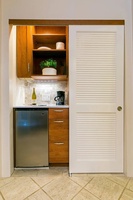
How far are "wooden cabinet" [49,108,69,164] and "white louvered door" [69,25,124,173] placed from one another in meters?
0.23

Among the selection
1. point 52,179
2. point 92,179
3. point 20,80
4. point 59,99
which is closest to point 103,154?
point 92,179

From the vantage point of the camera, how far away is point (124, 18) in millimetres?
2203

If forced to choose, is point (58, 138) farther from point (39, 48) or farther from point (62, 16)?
point (62, 16)

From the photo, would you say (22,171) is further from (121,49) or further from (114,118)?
(121,49)

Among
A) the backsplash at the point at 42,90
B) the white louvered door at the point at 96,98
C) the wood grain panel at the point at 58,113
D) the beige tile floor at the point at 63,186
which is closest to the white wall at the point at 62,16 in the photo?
the white louvered door at the point at 96,98

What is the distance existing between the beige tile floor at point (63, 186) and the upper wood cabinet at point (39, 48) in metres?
1.60

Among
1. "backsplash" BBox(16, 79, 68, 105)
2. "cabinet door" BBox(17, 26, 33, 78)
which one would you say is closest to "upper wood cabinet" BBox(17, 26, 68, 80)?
"cabinet door" BBox(17, 26, 33, 78)

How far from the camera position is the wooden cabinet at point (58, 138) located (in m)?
2.48

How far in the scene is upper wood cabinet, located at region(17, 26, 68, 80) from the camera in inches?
107

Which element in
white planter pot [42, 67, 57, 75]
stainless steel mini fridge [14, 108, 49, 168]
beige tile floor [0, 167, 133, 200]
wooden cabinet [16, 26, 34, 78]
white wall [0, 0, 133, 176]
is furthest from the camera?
white planter pot [42, 67, 57, 75]

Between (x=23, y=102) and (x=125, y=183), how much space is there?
218 cm

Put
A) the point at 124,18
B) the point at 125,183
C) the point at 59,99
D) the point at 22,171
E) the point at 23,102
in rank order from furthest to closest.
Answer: the point at 23,102, the point at 59,99, the point at 22,171, the point at 124,18, the point at 125,183

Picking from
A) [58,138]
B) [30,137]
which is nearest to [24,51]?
[30,137]

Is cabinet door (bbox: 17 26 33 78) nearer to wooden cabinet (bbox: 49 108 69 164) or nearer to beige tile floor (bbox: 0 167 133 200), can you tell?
wooden cabinet (bbox: 49 108 69 164)
